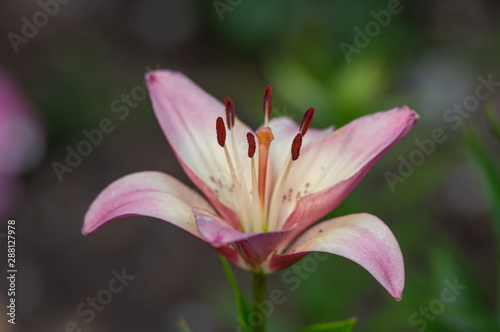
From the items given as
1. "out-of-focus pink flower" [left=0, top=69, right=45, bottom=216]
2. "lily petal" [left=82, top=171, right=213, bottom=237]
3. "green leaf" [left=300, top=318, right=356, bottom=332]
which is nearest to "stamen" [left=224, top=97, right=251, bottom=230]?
"lily petal" [left=82, top=171, right=213, bottom=237]

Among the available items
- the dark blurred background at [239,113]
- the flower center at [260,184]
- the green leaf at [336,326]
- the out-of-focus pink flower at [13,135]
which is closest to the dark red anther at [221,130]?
the flower center at [260,184]

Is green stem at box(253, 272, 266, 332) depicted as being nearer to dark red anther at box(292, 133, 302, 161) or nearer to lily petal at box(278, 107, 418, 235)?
lily petal at box(278, 107, 418, 235)

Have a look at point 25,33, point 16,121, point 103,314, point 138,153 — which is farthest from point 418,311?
point 25,33

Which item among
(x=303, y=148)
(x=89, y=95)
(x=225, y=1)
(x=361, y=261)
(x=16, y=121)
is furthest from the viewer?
(x=225, y=1)

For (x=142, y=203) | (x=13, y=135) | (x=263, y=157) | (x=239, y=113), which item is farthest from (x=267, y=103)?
(x=239, y=113)

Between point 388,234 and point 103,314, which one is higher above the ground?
point 388,234

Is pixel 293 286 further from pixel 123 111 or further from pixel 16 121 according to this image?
pixel 123 111

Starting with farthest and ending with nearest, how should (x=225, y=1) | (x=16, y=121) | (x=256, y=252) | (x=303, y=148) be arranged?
(x=225, y=1) < (x=16, y=121) < (x=303, y=148) < (x=256, y=252)
